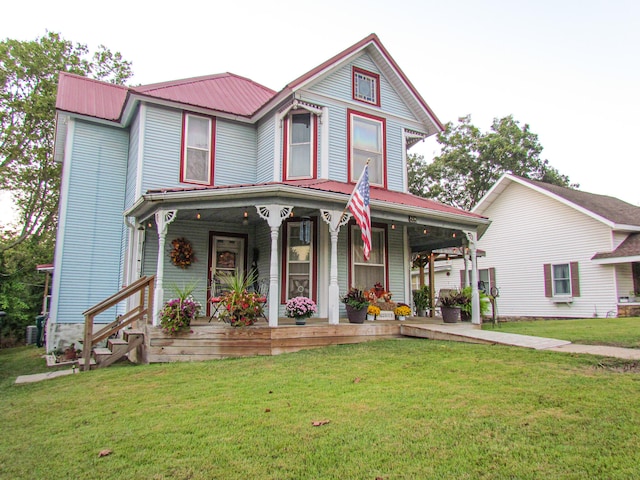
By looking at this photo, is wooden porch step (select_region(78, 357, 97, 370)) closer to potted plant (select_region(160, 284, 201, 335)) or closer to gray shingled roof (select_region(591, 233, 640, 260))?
potted plant (select_region(160, 284, 201, 335))

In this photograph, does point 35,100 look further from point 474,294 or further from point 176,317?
point 474,294

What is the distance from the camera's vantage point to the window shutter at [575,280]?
15836 millimetres

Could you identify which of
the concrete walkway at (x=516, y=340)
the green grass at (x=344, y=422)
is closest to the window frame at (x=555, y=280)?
the concrete walkway at (x=516, y=340)

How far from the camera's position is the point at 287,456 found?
10.1 ft

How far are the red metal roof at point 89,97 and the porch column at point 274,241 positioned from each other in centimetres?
573

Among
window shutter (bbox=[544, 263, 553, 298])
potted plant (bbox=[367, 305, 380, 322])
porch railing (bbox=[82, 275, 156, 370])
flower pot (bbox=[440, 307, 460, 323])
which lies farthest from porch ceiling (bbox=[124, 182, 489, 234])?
window shutter (bbox=[544, 263, 553, 298])

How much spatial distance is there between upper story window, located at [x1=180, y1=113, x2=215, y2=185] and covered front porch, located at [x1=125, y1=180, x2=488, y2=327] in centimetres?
118

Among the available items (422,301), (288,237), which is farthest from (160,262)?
(422,301)

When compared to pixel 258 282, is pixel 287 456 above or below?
below

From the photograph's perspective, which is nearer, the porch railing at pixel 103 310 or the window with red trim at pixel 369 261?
the porch railing at pixel 103 310

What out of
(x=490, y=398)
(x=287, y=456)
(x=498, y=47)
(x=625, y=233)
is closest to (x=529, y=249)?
(x=625, y=233)

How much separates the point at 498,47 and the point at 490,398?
13.4 meters

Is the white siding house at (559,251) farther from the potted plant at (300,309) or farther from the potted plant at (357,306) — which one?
the potted plant at (300,309)

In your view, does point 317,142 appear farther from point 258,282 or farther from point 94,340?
point 94,340
